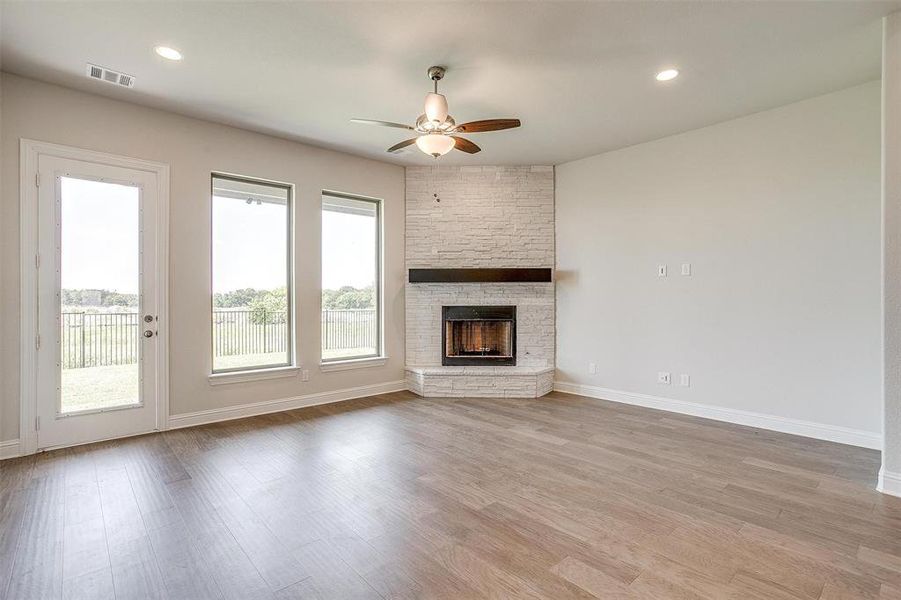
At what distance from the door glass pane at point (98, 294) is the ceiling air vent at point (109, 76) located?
835 millimetres

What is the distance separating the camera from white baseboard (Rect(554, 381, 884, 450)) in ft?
11.5

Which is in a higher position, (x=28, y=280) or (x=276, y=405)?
(x=28, y=280)

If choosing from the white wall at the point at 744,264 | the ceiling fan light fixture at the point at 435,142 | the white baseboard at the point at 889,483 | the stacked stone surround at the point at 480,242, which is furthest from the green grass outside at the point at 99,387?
the white baseboard at the point at 889,483

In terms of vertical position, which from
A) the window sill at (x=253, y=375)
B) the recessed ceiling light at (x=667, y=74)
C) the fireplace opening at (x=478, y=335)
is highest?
the recessed ceiling light at (x=667, y=74)

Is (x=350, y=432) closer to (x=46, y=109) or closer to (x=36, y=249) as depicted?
(x=36, y=249)

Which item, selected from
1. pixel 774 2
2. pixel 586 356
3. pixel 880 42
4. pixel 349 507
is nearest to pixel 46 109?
pixel 349 507

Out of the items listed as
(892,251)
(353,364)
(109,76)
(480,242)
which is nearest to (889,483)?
(892,251)

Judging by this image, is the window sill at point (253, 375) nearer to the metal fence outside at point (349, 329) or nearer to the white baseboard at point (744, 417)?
the metal fence outside at point (349, 329)

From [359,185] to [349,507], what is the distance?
388 centimetres

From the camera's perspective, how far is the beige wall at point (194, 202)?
3.25 meters

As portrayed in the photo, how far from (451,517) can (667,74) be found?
3485mm

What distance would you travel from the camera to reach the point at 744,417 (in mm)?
4109

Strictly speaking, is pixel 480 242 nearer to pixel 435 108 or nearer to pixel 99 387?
pixel 435 108

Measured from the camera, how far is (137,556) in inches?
79.2
